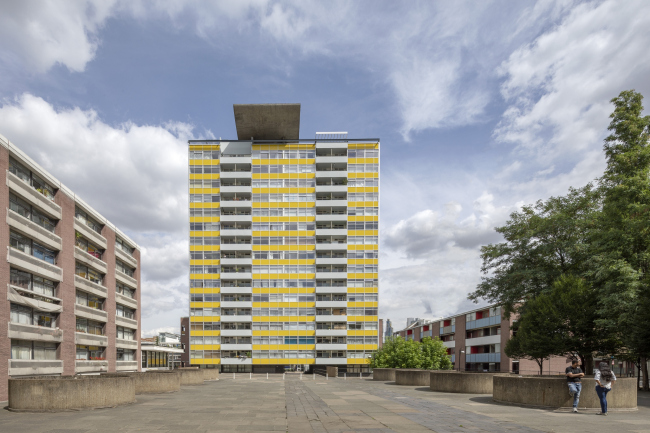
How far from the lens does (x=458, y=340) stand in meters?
99.6

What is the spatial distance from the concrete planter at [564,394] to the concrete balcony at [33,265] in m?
33.5

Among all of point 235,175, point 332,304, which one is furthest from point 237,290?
point 235,175

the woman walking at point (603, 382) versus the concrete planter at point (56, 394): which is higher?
the woman walking at point (603, 382)

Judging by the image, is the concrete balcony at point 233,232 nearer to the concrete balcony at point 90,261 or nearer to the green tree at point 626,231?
the concrete balcony at point 90,261

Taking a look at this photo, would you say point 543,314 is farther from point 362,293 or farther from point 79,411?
point 362,293

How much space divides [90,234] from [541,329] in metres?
45.9

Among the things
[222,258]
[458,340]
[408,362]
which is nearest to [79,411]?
[408,362]

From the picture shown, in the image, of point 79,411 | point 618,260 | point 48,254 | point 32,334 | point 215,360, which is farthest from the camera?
point 215,360

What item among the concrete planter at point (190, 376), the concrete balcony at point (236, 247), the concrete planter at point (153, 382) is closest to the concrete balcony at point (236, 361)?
the concrete balcony at point (236, 247)

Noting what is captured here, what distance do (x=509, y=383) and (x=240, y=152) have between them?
257 ft

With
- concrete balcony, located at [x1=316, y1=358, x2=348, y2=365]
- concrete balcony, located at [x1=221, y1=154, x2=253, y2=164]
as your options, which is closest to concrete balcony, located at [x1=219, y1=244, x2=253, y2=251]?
concrete balcony, located at [x1=221, y1=154, x2=253, y2=164]

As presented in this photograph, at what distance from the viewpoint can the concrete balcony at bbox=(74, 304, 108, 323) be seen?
47.9 meters

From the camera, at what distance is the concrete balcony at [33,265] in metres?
33.8

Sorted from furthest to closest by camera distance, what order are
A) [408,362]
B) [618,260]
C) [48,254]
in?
1. [408,362]
2. [48,254]
3. [618,260]
